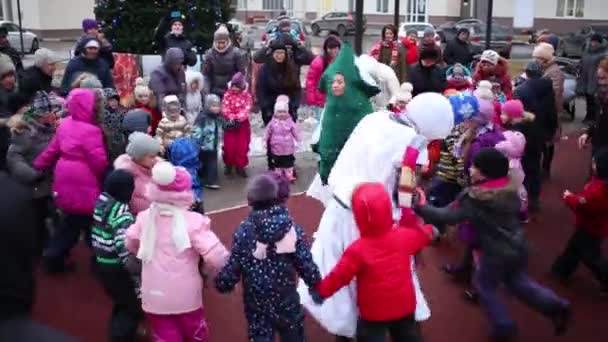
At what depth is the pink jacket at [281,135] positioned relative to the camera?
9336 millimetres

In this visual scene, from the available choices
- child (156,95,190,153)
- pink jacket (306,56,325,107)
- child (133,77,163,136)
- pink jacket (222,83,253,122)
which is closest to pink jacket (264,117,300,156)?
pink jacket (222,83,253,122)

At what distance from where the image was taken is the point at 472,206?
5.16 meters

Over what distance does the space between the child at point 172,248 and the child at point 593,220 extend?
3.11 metres

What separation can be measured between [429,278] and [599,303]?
140 cm

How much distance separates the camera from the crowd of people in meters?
4.32

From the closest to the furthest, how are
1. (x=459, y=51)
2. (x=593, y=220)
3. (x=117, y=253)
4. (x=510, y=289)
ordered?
1. (x=117, y=253)
2. (x=510, y=289)
3. (x=593, y=220)
4. (x=459, y=51)

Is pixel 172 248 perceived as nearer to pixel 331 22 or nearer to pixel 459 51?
pixel 459 51

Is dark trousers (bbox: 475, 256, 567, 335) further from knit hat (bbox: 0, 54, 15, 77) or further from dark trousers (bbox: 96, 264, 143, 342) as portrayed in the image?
knit hat (bbox: 0, 54, 15, 77)

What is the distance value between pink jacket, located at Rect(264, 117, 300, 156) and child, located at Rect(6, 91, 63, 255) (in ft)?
9.77

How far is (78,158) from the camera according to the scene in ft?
20.5

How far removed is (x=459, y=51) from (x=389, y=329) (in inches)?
384

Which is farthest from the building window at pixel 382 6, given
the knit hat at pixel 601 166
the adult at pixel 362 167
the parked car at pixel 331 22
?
the adult at pixel 362 167

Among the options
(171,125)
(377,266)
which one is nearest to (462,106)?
(377,266)

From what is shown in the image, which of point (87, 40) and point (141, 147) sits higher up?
point (87, 40)
